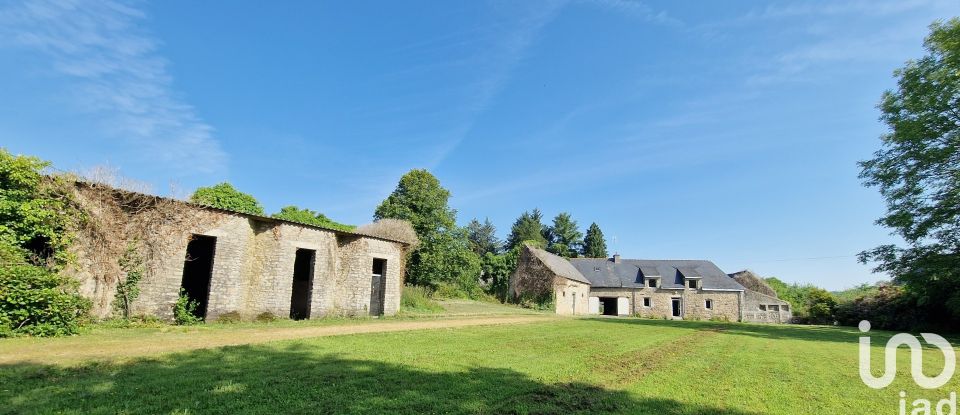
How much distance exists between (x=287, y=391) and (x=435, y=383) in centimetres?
164

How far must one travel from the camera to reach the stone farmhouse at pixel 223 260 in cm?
1030

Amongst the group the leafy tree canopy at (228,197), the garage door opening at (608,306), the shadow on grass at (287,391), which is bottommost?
the garage door opening at (608,306)

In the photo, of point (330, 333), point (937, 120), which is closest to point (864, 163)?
point (937, 120)

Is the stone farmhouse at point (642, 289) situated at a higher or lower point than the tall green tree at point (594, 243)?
lower

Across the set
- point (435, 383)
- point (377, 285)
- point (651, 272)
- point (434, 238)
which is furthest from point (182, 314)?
point (651, 272)

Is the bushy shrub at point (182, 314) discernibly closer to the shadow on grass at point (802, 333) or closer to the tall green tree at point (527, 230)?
the shadow on grass at point (802, 333)

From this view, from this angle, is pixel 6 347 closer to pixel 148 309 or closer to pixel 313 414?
pixel 148 309

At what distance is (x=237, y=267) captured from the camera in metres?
12.9

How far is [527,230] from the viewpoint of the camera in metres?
63.6

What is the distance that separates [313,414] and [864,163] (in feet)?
82.4

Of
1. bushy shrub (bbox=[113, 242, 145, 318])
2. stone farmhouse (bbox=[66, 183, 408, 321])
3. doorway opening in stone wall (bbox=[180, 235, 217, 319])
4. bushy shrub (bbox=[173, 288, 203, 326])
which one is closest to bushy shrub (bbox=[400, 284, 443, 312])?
stone farmhouse (bbox=[66, 183, 408, 321])

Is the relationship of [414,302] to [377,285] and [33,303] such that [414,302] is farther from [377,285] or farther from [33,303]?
[33,303]

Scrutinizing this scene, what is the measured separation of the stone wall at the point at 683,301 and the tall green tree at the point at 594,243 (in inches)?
916

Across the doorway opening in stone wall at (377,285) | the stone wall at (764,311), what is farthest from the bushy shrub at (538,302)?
the doorway opening in stone wall at (377,285)
